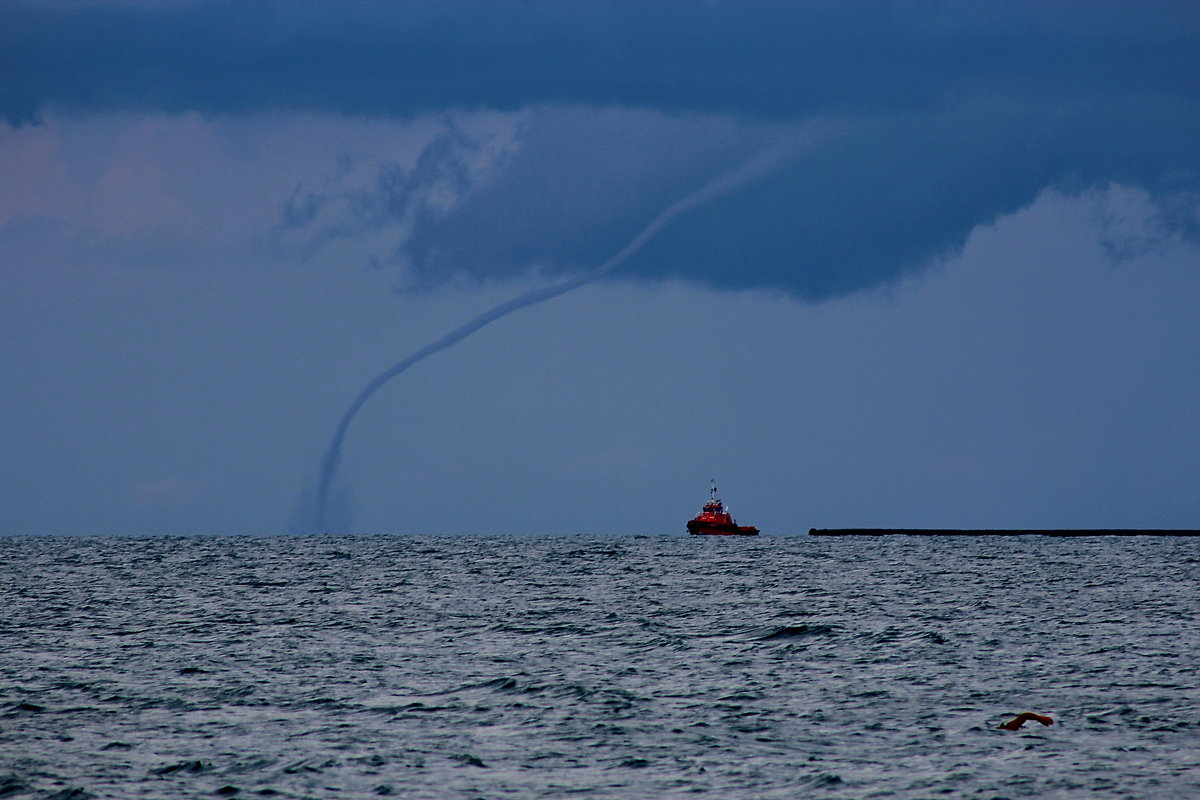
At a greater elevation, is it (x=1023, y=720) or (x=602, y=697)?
(x=1023, y=720)

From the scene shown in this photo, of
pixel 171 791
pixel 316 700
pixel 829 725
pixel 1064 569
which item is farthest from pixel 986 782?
pixel 1064 569

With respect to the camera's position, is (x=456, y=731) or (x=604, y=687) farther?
(x=604, y=687)

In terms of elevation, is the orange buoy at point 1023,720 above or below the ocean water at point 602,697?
above

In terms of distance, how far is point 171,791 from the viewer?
25375 millimetres

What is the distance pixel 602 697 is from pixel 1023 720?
10830 millimetres

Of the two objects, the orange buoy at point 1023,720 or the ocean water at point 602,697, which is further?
the orange buoy at point 1023,720

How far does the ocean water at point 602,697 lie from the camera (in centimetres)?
2645

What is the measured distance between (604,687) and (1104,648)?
19796 millimetres

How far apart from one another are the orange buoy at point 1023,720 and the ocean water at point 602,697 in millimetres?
442

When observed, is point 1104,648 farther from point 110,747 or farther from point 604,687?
point 110,747

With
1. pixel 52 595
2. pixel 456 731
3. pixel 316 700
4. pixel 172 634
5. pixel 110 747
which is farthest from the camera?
pixel 52 595

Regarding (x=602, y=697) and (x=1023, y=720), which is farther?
(x=602, y=697)

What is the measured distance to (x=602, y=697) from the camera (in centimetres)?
3594

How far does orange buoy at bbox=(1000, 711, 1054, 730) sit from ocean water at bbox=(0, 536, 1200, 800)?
442mm
